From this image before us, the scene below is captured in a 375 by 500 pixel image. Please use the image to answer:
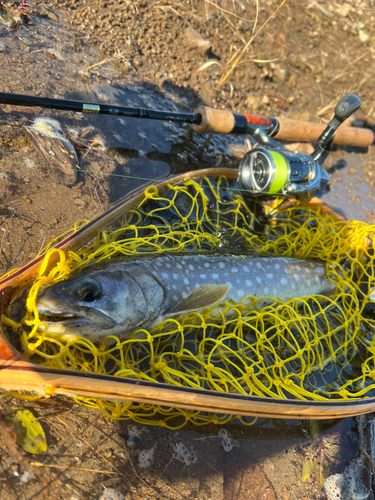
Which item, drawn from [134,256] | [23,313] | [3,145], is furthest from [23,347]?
[3,145]

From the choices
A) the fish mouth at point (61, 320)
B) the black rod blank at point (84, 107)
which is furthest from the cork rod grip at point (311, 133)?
the fish mouth at point (61, 320)

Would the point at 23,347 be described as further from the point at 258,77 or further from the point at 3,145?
the point at 258,77

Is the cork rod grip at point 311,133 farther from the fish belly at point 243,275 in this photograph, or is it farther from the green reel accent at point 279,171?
the fish belly at point 243,275

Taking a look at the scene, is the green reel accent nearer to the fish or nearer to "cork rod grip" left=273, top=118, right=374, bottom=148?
the fish

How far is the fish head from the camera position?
2.41 m

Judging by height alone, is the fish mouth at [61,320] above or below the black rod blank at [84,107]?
below

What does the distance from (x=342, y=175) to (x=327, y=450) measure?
4239mm

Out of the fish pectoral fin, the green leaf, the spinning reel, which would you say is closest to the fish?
the fish pectoral fin

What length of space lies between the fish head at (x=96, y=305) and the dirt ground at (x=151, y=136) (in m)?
0.60

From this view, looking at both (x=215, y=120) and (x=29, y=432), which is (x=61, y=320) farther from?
(x=215, y=120)

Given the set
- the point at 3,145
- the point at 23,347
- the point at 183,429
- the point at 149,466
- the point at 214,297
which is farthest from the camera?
the point at 3,145

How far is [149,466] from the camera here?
261cm

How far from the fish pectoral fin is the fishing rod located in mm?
2029

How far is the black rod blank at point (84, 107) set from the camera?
3199 mm
